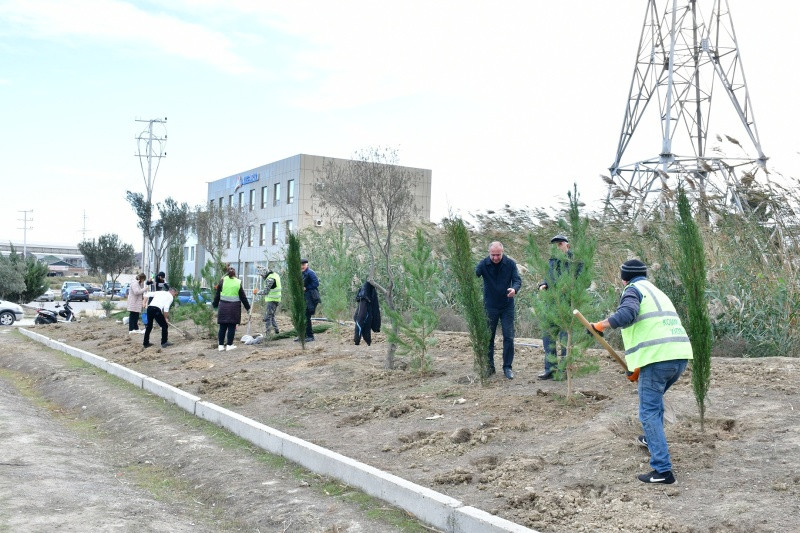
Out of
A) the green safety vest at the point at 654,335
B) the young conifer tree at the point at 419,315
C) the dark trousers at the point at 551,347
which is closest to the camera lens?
the green safety vest at the point at 654,335

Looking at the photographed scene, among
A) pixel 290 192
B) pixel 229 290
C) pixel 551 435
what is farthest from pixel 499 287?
pixel 290 192

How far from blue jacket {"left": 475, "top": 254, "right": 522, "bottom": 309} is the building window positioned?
4700 cm

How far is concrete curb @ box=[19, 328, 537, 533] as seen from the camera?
18.2ft

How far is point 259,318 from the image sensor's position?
23.2m

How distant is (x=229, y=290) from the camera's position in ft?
51.9

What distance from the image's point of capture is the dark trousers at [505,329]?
9.91 metres

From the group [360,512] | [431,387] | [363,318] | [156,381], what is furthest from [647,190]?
[360,512]

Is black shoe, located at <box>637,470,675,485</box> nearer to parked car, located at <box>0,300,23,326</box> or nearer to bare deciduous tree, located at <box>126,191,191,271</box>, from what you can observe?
parked car, located at <box>0,300,23,326</box>

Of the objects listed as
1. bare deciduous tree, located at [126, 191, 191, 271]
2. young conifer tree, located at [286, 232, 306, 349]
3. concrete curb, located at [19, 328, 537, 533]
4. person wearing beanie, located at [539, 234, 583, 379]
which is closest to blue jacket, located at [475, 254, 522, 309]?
person wearing beanie, located at [539, 234, 583, 379]

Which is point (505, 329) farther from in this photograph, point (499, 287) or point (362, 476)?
point (362, 476)

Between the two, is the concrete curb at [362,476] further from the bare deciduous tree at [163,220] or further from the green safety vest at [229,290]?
the bare deciduous tree at [163,220]

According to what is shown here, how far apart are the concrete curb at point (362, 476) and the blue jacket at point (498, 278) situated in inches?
126

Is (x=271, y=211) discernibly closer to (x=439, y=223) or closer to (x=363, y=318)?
(x=439, y=223)

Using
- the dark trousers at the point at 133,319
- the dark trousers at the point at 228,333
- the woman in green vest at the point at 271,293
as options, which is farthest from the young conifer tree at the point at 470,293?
the dark trousers at the point at 133,319
